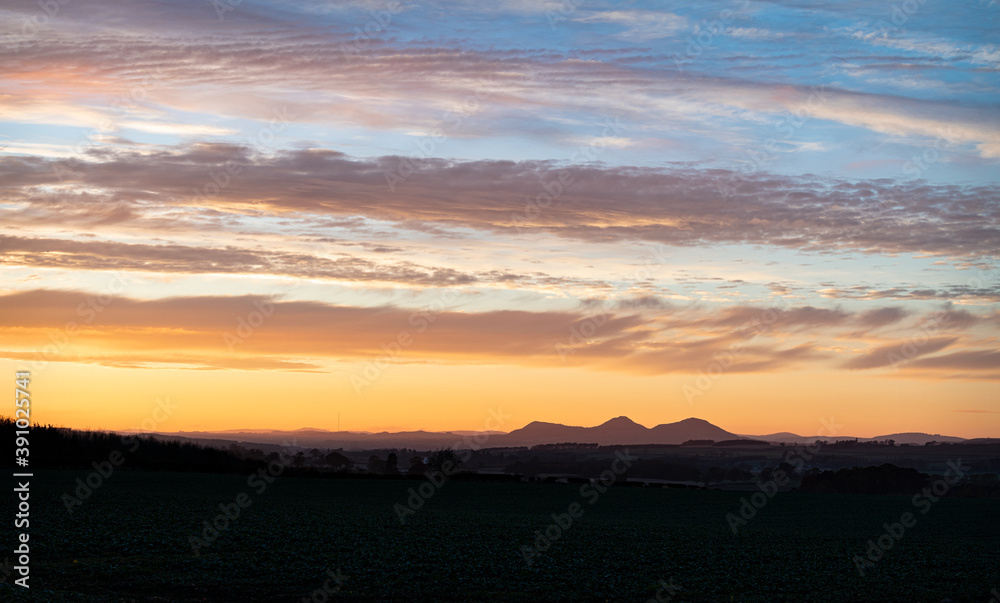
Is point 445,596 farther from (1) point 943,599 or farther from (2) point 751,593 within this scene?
(1) point 943,599

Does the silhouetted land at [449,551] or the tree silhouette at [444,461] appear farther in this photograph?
the tree silhouette at [444,461]

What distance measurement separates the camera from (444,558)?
31.1 metres

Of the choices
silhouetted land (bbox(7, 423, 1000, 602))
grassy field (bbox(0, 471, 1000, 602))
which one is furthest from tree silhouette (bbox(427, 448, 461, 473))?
grassy field (bbox(0, 471, 1000, 602))

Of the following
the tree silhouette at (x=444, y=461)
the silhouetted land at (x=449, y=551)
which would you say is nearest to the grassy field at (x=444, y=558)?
the silhouetted land at (x=449, y=551)

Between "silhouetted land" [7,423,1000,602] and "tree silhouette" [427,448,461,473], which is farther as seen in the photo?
"tree silhouette" [427,448,461,473]

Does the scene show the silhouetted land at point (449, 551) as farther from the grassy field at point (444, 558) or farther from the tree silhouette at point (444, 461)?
the tree silhouette at point (444, 461)

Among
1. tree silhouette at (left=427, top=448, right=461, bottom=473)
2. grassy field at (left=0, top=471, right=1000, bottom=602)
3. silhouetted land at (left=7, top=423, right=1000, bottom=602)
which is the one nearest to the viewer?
grassy field at (left=0, top=471, right=1000, bottom=602)

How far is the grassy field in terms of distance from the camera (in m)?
24.8

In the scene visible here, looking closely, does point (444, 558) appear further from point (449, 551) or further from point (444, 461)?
point (444, 461)

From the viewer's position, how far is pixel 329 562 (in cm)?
2905

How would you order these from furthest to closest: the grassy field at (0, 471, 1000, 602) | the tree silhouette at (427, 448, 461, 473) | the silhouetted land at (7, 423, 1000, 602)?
the tree silhouette at (427, 448, 461, 473) → the silhouetted land at (7, 423, 1000, 602) → the grassy field at (0, 471, 1000, 602)

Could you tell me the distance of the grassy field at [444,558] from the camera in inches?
977

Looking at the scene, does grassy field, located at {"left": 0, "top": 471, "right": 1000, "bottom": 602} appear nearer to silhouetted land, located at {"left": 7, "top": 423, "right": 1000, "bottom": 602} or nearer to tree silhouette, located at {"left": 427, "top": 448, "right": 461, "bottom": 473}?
silhouetted land, located at {"left": 7, "top": 423, "right": 1000, "bottom": 602}

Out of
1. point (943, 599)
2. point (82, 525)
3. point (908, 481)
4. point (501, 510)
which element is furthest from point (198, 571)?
point (908, 481)
